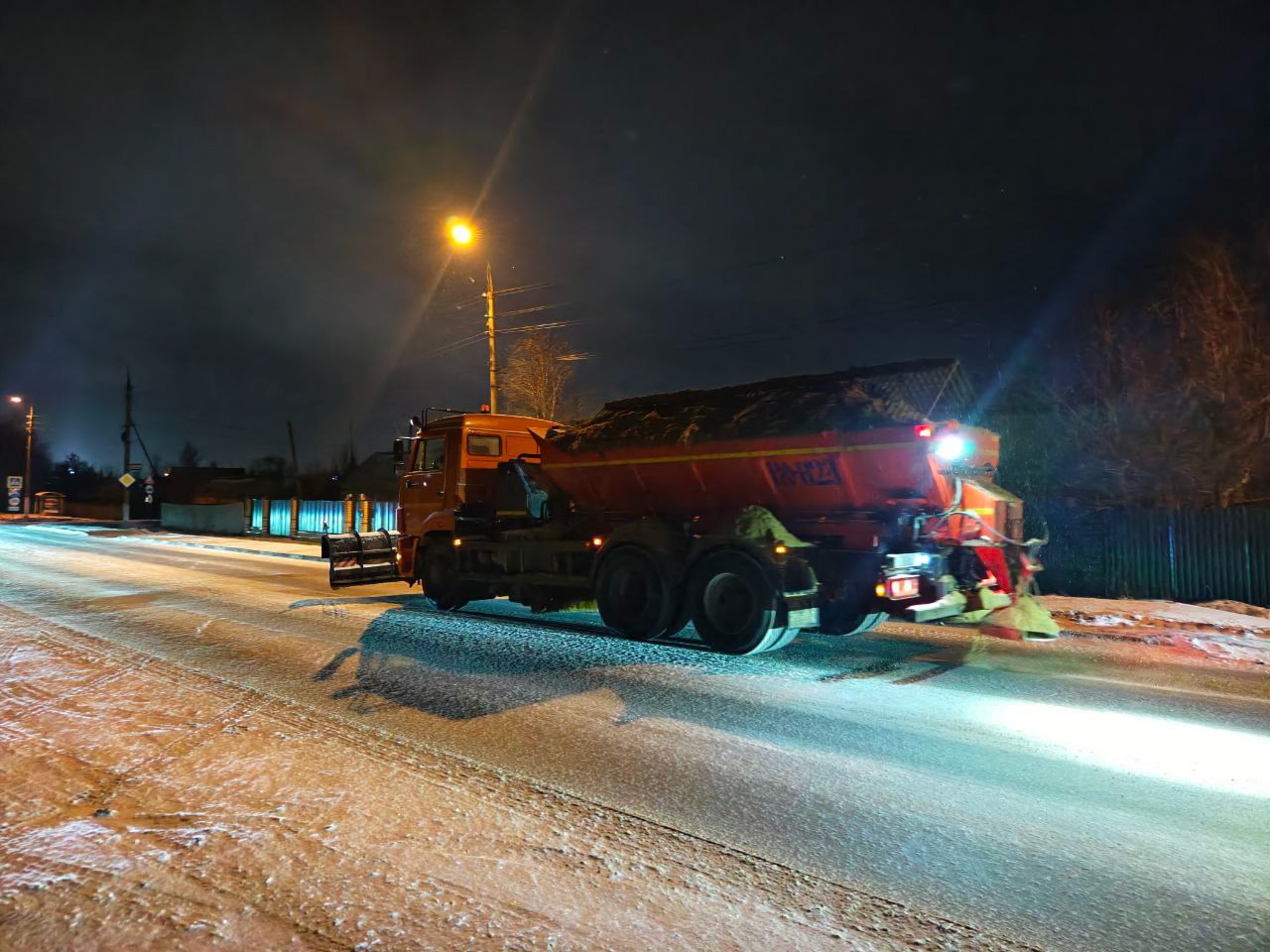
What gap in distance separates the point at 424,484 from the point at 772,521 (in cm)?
598

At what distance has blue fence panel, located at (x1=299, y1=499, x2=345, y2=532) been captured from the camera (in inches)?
1166

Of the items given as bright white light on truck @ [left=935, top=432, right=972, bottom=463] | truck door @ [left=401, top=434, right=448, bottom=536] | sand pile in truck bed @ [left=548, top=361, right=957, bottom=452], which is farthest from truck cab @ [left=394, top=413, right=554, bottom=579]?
bright white light on truck @ [left=935, top=432, right=972, bottom=463]

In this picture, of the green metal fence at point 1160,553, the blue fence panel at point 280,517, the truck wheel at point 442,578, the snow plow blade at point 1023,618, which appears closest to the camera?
the snow plow blade at point 1023,618

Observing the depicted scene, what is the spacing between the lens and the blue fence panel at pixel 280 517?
→ 32844 mm

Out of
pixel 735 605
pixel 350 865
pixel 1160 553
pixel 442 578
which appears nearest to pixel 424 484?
pixel 442 578

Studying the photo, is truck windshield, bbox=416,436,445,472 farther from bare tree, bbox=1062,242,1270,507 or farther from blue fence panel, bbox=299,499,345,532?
blue fence panel, bbox=299,499,345,532

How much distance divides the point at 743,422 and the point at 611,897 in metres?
5.75

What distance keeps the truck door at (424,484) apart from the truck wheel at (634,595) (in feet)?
11.4

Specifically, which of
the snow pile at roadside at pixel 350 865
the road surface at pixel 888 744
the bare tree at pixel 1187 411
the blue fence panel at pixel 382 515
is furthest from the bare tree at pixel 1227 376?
the blue fence panel at pixel 382 515

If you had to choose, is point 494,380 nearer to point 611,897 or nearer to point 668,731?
point 668,731

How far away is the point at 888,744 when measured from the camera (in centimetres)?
518

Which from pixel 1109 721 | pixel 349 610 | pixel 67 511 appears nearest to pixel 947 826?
pixel 1109 721

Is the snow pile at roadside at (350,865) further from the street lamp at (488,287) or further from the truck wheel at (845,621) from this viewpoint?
the street lamp at (488,287)

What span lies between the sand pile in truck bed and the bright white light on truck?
1.01 ft
